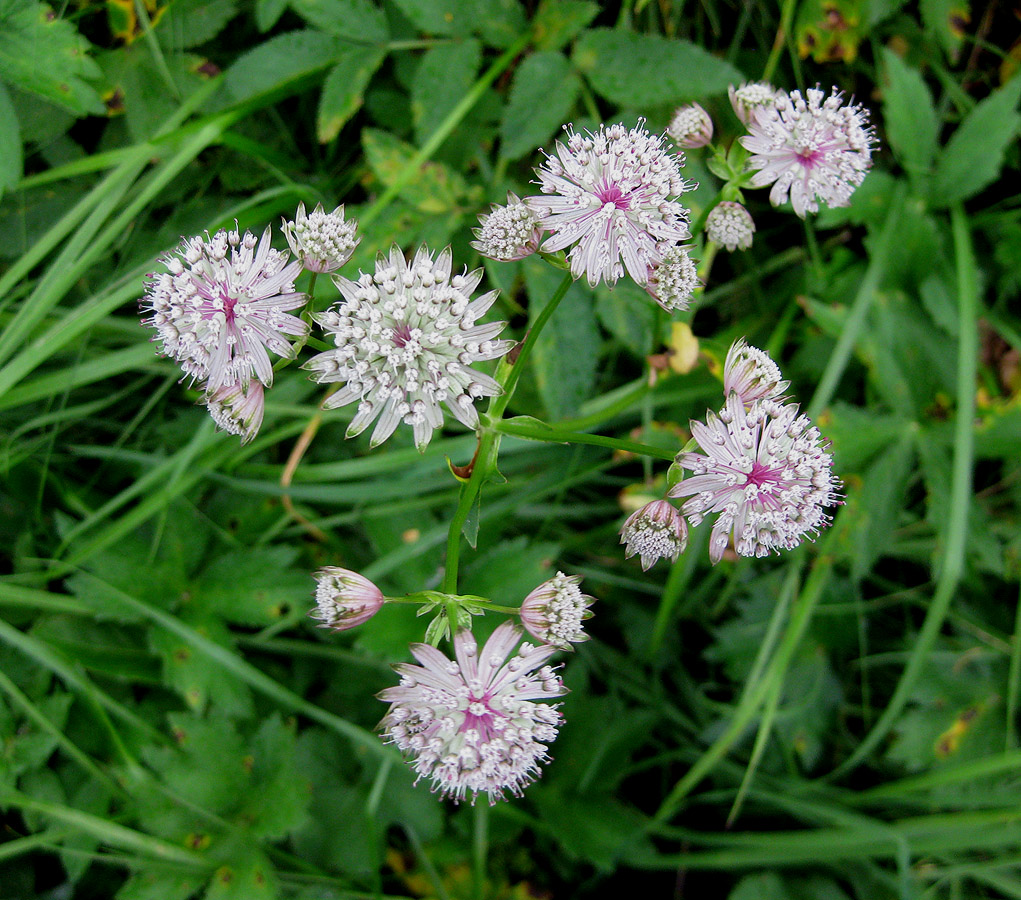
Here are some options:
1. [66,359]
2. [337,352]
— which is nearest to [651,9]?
[337,352]

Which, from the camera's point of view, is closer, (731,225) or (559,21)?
(731,225)

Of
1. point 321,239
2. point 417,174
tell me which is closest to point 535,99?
point 417,174

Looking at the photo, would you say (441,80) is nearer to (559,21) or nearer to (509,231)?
(559,21)

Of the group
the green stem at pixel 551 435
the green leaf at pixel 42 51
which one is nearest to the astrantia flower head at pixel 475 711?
the green stem at pixel 551 435

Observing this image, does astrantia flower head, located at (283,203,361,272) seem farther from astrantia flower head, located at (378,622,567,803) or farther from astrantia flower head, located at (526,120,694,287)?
astrantia flower head, located at (378,622,567,803)

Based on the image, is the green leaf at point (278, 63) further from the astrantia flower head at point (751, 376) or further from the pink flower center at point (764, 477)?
the pink flower center at point (764, 477)
